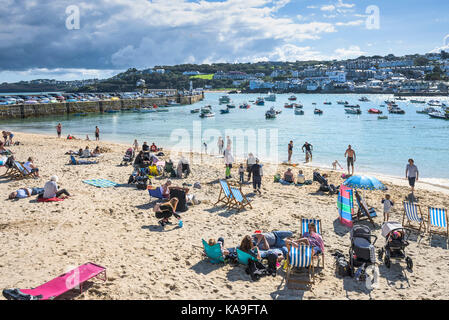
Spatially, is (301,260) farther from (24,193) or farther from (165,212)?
(24,193)

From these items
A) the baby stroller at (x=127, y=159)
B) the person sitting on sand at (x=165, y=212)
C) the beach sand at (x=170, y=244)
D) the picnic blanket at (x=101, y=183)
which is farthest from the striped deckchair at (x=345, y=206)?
the baby stroller at (x=127, y=159)

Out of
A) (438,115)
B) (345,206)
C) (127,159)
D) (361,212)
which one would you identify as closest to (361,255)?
(345,206)

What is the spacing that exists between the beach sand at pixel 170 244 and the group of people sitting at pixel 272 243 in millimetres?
370

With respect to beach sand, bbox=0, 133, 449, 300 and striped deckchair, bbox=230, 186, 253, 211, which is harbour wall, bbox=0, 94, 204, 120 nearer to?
beach sand, bbox=0, 133, 449, 300

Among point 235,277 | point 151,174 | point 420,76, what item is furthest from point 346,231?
point 420,76

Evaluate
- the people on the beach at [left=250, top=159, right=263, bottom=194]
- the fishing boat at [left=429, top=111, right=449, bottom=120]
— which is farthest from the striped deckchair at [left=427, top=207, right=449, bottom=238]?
the fishing boat at [left=429, top=111, right=449, bottom=120]

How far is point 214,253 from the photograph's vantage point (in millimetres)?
6074

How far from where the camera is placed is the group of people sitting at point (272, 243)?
594 centimetres

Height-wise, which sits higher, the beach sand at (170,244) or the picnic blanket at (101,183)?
the picnic blanket at (101,183)

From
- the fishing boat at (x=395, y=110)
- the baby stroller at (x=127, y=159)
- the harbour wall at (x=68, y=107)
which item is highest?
the harbour wall at (x=68, y=107)

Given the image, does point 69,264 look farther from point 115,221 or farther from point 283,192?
point 283,192

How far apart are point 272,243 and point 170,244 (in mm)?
2076

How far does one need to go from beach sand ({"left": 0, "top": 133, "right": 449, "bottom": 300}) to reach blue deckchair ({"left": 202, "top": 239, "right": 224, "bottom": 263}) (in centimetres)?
15

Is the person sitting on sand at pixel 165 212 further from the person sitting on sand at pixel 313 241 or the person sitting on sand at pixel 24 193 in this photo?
the person sitting on sand at pixel 24 193
